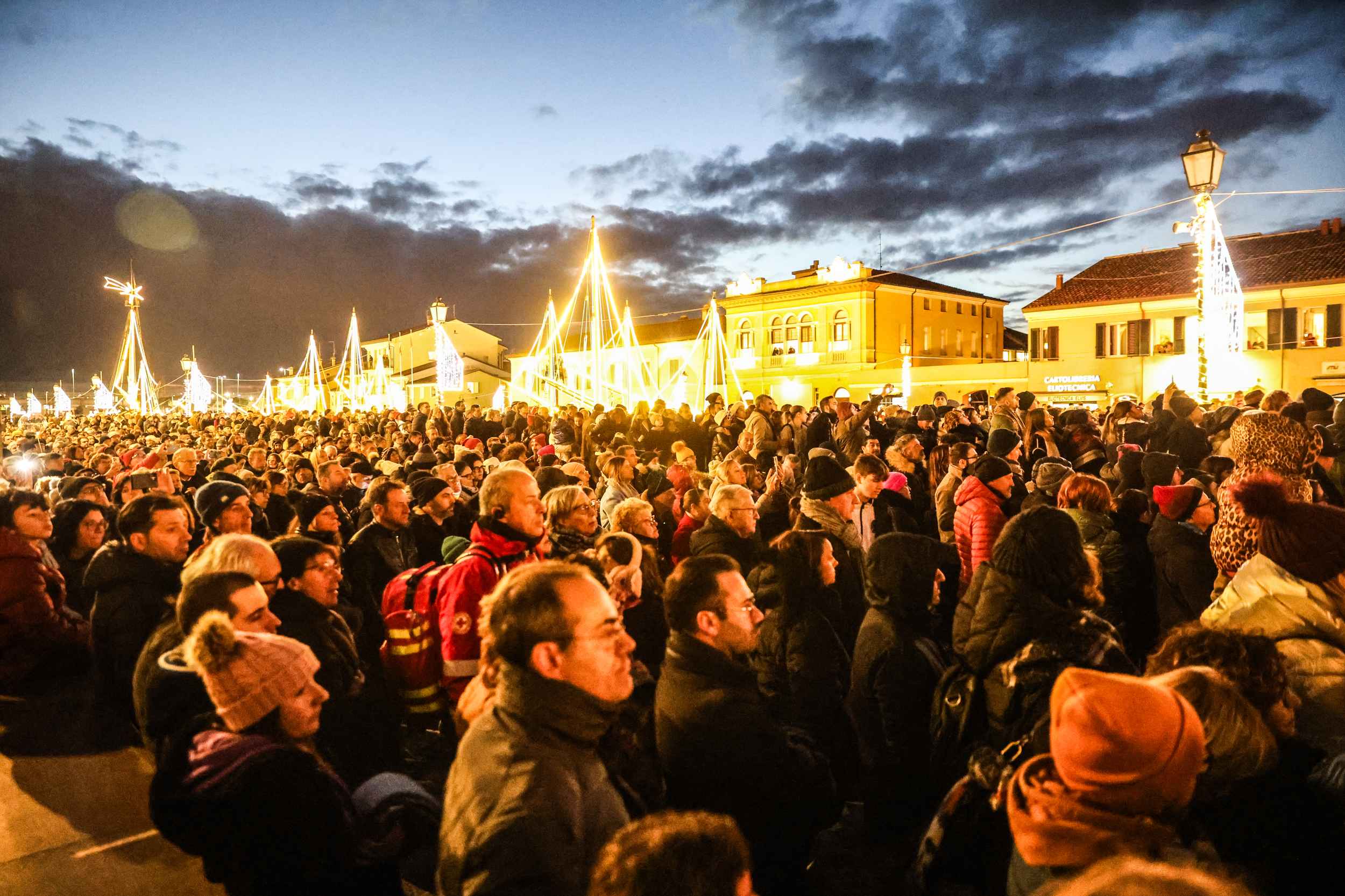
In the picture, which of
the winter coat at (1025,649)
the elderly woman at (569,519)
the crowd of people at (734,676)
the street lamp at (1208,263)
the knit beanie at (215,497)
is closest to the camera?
the crowd of people at (734,676)

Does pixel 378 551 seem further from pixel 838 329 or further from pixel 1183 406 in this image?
pixel 838 329

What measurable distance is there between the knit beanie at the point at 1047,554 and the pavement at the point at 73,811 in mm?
3470

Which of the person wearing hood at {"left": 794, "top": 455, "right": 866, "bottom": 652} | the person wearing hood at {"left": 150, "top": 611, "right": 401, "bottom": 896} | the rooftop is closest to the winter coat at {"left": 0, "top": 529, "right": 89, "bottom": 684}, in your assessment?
the person wearing hood at {"left": 150, "top": 611, "right": 401, "bottom": 896}

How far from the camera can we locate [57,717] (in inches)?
188

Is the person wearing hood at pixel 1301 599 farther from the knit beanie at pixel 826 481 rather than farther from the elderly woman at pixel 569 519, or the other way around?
the elderly woman at pixel 569 519

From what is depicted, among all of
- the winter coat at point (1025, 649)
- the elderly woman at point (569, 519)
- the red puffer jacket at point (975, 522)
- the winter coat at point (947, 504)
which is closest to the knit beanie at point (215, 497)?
the elderly woman at point (569, 519)

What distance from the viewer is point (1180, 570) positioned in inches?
169

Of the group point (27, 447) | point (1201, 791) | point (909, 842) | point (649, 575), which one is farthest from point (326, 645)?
point (27, 447)

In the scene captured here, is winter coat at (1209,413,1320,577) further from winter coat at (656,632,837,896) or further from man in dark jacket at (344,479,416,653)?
man in dark jacket at (344,479,416,653)

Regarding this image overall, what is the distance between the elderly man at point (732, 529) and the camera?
4578mm

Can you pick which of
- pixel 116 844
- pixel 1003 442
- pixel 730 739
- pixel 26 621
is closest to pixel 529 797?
pixel 730 739

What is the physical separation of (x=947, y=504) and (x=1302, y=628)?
12.8 feet

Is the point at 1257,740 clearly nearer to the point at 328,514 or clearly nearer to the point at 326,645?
the point at 326,645

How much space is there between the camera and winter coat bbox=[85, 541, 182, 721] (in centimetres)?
394
